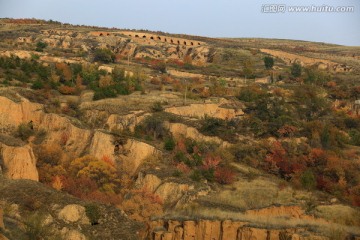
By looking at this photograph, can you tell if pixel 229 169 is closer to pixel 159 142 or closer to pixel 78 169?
pixel 159 142

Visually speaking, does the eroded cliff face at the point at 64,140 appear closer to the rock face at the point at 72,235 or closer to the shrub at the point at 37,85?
the shrub at the point at 37,85

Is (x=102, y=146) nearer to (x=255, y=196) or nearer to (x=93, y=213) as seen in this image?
(x=255, y=196)

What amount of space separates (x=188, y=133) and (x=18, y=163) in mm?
11731

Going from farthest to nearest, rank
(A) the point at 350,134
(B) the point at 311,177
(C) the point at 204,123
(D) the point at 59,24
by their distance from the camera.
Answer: (D) the point at 59,24 → (A) the point at 350,134 → (C) the point at 204,123 → (B) the point at 311,177

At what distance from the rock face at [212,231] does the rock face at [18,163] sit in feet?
21.8

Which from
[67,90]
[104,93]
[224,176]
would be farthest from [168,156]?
[67,90]

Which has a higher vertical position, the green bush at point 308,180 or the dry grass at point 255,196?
the green bush at point 308,180

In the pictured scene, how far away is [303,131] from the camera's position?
3809cm

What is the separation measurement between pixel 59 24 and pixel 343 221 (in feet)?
228

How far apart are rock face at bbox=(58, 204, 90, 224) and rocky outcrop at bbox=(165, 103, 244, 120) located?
18.8 m

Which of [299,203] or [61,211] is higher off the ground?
[61,211]

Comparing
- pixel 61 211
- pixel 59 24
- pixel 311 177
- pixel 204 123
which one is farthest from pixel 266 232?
pixel 59 24

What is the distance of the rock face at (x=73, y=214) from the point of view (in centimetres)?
2098

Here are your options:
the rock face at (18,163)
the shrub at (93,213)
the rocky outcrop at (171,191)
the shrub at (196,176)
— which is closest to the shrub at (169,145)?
the shrub at (196,176)
